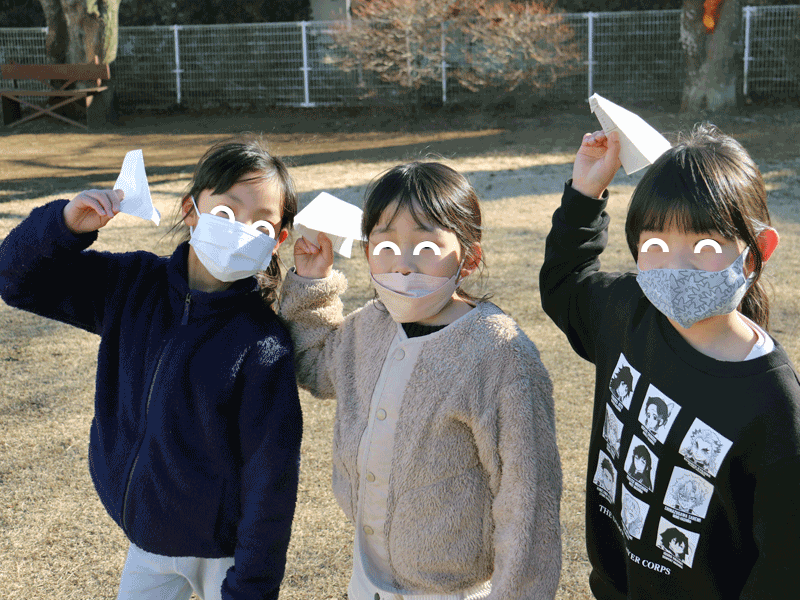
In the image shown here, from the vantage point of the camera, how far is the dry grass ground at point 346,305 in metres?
2.69

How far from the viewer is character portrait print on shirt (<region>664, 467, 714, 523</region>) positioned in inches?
54.3

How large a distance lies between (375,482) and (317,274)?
0.50 meters

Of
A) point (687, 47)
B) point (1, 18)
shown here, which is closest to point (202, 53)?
point (1, 18)

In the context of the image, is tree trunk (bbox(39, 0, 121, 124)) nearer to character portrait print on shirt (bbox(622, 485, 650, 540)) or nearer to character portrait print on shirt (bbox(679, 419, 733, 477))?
character portrait print on shirt (bbox(622, 485, 650, 540))

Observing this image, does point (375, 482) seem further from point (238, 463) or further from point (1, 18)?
point (1, 18)

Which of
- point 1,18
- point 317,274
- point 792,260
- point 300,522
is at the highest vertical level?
point 1,18

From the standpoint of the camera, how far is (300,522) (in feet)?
9.55

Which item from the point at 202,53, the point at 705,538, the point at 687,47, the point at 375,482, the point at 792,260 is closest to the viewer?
the point at 705,538

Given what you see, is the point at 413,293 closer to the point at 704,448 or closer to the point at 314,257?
the point at 314,257

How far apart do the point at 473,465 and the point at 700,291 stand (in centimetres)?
53

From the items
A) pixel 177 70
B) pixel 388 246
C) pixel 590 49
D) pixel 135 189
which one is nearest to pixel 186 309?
pixel 135 189

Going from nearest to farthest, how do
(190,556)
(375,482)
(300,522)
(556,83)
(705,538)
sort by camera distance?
(705,538) → (375,482) → (190,556) → (300,522) → (556,83)

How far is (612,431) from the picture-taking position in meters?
1.58

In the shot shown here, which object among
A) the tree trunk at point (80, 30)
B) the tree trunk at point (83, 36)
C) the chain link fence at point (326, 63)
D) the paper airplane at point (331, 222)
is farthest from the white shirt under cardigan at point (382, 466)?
the tree trunk at point (80, 30)
